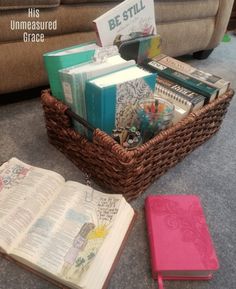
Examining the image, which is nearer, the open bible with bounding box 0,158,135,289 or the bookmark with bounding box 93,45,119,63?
the open bible with bounding box 0,158,135,289

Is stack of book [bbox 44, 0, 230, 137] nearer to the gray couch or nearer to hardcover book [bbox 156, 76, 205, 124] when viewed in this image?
hardcover book [bbox 156, 76, 205, 124]

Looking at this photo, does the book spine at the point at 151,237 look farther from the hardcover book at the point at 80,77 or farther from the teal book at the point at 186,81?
the teal book at the point at 186,81

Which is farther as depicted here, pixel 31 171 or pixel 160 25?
pixel 160 25

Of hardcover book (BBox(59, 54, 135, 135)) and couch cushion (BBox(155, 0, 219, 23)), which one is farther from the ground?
couch cushion (BBox(155, 0, 219, 23))

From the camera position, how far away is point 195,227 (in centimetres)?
65

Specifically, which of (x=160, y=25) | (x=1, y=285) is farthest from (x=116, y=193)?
(x=160, y=25)

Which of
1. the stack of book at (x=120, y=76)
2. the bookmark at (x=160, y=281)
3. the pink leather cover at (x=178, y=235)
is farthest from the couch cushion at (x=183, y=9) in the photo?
the bookmark at (x=160, y=281)

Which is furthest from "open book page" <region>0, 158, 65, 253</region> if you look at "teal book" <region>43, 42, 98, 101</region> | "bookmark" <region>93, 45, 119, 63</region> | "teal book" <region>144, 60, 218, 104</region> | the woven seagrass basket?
"teal book" <region>144, 60, 218, 104</region>

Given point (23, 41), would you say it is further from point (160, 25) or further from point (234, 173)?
point (234, 173)

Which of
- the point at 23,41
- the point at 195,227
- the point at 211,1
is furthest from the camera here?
the point at 211,1

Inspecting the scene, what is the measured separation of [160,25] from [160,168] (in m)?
0.82

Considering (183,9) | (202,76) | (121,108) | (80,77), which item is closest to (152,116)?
(121,108)

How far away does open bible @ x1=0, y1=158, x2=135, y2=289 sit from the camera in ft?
1.78

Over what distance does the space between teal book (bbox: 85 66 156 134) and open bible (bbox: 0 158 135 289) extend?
0.18 m
